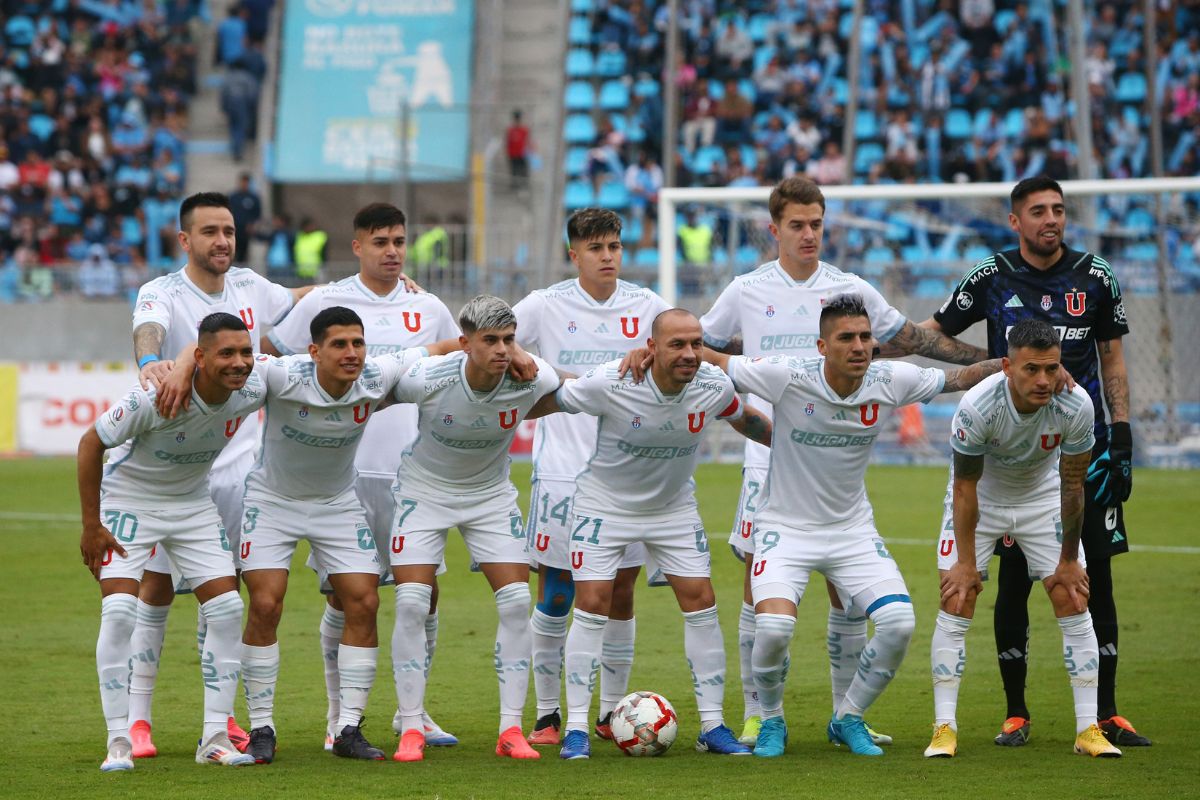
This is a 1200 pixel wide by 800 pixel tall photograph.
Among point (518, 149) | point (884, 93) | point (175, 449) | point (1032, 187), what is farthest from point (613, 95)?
point (175, 449)

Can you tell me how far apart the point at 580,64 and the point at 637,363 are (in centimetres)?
2514

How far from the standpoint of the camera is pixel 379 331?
7.87 m

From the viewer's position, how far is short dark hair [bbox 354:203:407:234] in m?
7.70

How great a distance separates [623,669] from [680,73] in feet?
75.8

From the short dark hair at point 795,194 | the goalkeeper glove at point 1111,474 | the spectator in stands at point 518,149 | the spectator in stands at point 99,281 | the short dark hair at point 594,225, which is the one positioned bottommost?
the goalkeeper glove at point 1111,474

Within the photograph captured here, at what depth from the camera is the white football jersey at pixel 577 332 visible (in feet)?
25.7

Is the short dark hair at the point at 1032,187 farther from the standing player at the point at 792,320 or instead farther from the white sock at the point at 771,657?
the white sock at the point at 771,657

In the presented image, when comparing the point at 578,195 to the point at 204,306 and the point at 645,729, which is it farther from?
the point at 645,729

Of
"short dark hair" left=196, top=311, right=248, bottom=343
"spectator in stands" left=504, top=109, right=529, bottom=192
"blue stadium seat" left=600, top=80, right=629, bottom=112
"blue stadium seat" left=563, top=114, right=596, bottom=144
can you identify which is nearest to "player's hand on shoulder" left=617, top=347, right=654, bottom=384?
"short dark hair" left=196, top=311, right=248, bottom=343

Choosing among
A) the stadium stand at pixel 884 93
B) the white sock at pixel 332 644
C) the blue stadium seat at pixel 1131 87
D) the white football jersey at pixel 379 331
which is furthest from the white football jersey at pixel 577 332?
the blue stadium seat at pixel 1131 87

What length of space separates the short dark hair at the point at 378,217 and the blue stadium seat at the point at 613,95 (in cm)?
2296

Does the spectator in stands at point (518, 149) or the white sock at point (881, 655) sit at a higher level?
the spectator in stands at point (518, 149)

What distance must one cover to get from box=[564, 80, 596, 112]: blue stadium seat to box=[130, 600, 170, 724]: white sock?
954 inches

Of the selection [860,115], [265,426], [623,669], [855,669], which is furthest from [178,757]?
[860,115]
